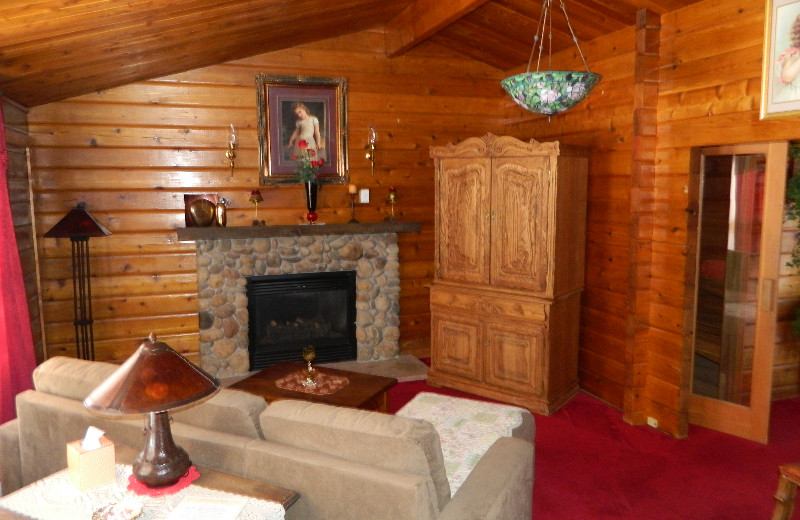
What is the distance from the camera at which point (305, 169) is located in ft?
16.9

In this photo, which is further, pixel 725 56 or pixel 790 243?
pixel 790 243

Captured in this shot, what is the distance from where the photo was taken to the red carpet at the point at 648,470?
3.20 m

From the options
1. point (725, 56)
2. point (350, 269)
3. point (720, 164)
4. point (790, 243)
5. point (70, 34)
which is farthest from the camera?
point (350, 269)

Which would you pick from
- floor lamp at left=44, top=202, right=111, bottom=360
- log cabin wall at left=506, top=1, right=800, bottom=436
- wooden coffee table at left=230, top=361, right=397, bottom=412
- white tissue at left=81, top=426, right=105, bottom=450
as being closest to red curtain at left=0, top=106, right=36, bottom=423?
floor lamp at left=44, top=202, right=111, bottom=360

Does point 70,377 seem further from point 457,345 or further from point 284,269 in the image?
point 457,345

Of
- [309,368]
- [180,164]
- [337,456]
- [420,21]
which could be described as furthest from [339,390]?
[420,21]

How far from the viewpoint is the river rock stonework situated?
511 cm

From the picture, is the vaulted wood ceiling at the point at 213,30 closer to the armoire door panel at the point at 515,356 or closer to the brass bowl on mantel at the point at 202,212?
the brass bowl on mantel at the point at 202,212

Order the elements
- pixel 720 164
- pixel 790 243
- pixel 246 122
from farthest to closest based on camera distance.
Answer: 1. pixel 246 122
2. pixel 790 243
3. pixel 720 164

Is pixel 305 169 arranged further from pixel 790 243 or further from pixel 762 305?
pixel 790 243

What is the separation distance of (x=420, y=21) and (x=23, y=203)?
323 centimetres

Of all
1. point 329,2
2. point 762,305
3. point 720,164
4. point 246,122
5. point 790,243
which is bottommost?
point 762,305

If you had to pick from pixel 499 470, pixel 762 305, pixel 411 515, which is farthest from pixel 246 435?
pixel 762 305

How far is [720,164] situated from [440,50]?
8.99ft
